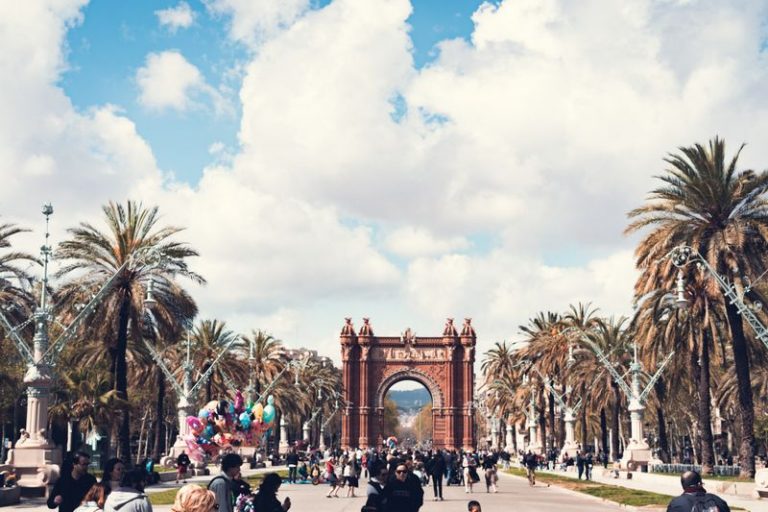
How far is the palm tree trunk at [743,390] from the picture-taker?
33.1 metres

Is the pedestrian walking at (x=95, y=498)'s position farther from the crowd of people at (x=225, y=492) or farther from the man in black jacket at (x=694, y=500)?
the man in black jacket at (x=694, y=500)

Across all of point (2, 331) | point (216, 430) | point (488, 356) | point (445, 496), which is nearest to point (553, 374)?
point (488, 356)

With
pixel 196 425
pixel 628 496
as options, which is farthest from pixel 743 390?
pixel 196 425

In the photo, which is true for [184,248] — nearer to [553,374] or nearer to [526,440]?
[553,374]

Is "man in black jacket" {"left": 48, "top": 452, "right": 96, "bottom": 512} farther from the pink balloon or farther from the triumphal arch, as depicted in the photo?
the triumphal arch

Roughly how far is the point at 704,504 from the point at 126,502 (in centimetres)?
522

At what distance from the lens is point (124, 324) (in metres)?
35.7

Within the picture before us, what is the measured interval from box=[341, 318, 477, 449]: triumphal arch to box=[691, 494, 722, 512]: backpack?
90.3 meters

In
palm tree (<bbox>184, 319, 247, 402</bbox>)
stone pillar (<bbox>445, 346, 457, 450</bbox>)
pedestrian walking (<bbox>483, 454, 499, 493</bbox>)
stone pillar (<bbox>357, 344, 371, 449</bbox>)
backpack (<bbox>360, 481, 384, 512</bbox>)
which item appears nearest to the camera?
backpack (<bbox>360, 481, 384, 512</bbox>)

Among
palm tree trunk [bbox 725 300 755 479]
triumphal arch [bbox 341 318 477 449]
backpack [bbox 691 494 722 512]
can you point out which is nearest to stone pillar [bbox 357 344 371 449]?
triumphal arch [bbox 341 318 477 449]

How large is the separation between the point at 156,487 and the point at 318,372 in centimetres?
6677

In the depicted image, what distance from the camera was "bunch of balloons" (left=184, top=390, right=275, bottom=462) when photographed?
55.0 ft

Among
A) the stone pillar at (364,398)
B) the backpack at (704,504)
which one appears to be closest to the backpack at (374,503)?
the backpack at (704,504)

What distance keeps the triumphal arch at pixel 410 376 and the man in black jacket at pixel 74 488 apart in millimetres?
87798
